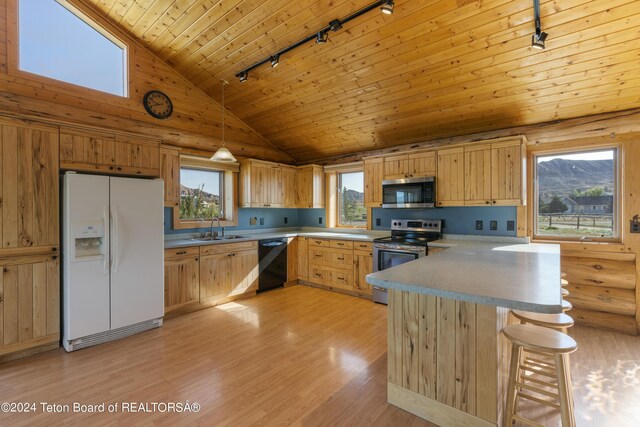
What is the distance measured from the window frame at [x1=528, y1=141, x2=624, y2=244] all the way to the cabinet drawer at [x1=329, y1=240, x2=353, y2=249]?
2.43 metres

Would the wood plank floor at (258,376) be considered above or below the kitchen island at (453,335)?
below

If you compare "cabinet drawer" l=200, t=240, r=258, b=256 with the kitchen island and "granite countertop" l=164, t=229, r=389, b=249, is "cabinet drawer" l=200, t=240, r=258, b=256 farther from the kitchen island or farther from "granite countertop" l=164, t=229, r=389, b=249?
the kitchen island

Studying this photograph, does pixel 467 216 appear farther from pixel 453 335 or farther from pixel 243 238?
pixel 243 238

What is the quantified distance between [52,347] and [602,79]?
6.06 meters

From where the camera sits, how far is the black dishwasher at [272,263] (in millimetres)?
4781

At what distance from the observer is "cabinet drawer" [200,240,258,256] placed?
13.4ft

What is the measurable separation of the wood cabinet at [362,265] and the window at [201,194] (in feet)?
7.92

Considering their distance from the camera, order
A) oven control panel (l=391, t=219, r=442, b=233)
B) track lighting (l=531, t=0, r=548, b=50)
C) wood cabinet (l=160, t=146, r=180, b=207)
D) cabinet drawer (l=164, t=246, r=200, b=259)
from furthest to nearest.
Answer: oven control panel (l=391, t=219, r=442, b=233) → wood cabinet (l=160, t=146, r=180, b=207) → cabinet drawer (l=164, t=246, r=200, b=259) → track lighting (l=531, t=0, r=548, b=50)

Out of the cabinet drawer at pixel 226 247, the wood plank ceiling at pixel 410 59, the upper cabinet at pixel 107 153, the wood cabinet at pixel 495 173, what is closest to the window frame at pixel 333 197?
the wood plank ceiling at pixel 410 59

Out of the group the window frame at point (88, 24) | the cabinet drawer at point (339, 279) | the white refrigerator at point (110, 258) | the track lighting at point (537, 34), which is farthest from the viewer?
the cabinet drawer at point (339, 279)

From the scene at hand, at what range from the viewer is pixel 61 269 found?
2.97 meters

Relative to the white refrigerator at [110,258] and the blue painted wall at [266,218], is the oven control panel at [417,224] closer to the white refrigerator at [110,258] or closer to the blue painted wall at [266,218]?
the blue painted wall at [266,218]

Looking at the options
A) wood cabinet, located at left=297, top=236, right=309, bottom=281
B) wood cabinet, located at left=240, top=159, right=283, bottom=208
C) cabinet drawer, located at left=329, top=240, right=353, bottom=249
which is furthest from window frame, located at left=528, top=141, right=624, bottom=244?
wood cabinet, located at left=240, top=159, right=283, bottom=208

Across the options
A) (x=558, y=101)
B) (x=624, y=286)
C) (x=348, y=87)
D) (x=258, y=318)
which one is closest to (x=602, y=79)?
(x=558, y=101)
